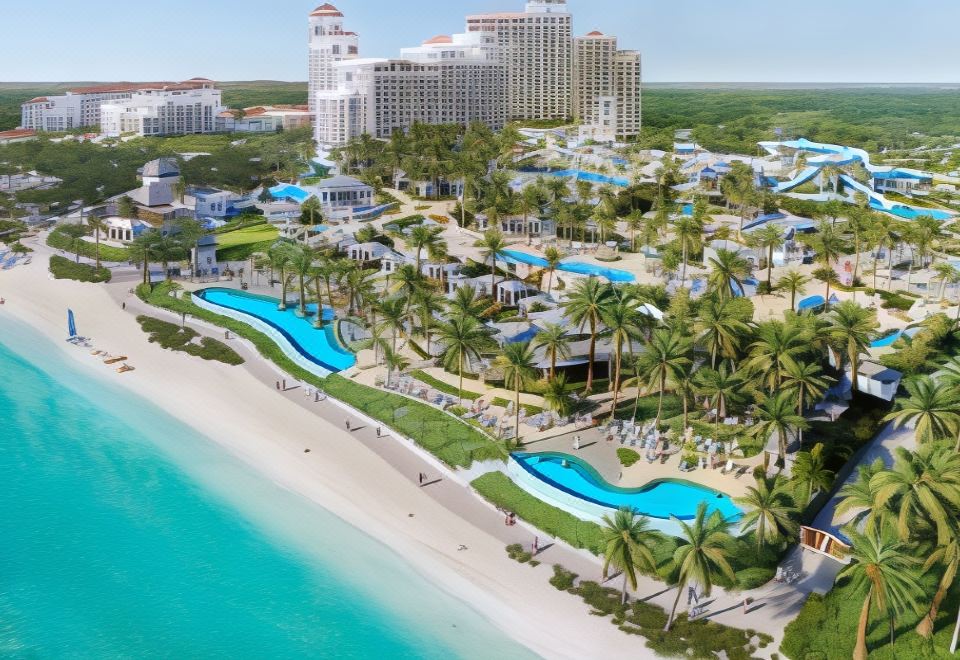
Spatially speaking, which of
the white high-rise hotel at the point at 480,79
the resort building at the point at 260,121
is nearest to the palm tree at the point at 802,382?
the white high-rise hotel at the point at 480,79

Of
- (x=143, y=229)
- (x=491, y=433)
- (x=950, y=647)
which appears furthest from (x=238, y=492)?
(x=143, y=229)

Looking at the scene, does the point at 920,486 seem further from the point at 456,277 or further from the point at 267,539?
the point at 456,277

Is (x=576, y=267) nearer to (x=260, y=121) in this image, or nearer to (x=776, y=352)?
(x=776, y=352)

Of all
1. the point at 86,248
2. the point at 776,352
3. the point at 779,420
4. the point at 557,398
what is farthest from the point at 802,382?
the point at 86,248

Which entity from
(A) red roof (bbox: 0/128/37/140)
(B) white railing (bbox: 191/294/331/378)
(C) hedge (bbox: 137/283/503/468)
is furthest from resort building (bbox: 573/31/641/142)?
(C) hedge (bbox: 137/283/503/468)

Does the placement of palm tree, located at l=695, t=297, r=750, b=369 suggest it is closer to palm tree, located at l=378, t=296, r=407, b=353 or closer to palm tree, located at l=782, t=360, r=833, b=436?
palm tree, located at l=782, t=360, r=833, b=436

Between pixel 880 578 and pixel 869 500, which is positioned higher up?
pixel 869 500
